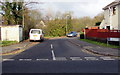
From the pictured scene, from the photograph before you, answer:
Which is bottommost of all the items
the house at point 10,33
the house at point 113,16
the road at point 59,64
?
the road at point 59,64

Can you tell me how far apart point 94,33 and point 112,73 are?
2263cm

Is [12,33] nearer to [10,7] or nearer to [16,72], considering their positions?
[10,7]

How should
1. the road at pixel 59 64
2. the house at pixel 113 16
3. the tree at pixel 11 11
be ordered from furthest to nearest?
the tree at pixel 11 11 → the house at pixel 113 16 → the road at pixel 59 64

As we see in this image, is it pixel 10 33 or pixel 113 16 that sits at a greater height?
pixel 113 16

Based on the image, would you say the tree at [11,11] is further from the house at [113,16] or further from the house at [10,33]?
the house at [113,16]

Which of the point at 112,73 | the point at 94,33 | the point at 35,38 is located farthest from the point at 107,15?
the point at 112,73

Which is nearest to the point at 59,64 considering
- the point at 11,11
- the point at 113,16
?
the point at 113,16

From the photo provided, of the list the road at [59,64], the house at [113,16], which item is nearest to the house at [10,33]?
the house at [113,16]

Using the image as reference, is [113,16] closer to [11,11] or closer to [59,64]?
[11,11]

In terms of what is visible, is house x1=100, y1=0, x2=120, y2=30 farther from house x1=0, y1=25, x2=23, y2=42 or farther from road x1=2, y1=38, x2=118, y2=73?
road x1=2, y1=38, x2=118, y2=73

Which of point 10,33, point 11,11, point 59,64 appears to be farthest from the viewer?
point 11,11

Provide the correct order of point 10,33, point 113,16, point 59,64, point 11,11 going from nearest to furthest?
point 59,64 → point 10,33 → point 113,16 → point 11,11

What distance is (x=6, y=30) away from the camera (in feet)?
88.9

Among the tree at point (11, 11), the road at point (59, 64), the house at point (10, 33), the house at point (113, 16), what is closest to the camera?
the road at point (59, 64)
